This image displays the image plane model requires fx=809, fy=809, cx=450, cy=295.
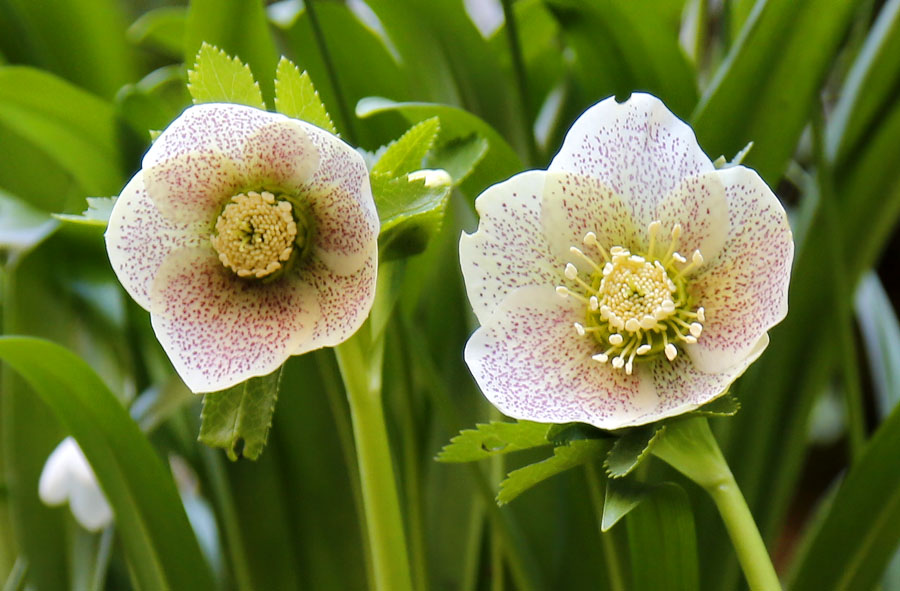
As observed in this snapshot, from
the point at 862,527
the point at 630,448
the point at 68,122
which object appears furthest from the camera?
the point at 68,122

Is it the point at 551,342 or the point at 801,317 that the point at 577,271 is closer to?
the point at 551,342

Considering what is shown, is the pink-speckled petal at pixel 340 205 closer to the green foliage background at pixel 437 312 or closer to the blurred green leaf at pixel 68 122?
the green foliage background at pixel 437 312

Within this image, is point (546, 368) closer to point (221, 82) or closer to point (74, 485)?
point (221, 82)

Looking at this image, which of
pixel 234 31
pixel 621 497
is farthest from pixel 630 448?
pixel 234 31

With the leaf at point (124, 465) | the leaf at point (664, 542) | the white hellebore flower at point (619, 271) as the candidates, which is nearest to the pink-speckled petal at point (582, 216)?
the white hellebore flower at point (619, 271)

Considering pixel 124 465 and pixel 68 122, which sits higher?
pixel 68 122

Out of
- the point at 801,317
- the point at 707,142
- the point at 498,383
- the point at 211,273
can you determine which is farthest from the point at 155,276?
the point at 801,317
